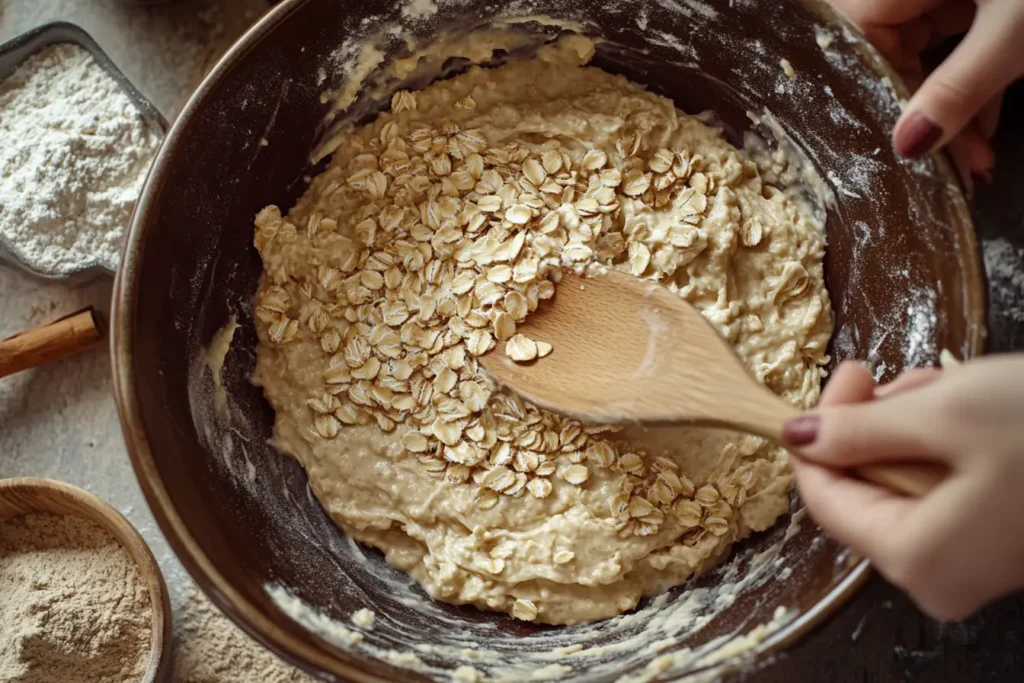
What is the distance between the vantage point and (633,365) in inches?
46.7

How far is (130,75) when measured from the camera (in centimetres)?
175

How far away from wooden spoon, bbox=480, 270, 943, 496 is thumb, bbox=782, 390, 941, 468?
63 millimetres

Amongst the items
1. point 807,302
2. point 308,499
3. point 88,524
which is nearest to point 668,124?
point 807,302

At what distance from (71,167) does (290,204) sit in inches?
18.5

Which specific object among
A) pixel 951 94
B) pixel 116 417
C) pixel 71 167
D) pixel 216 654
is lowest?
pixel 216 654

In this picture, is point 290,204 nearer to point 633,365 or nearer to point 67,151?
point 67,151

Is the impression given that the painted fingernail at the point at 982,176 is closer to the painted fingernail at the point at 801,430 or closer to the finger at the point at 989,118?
the finger at the point at 989,118

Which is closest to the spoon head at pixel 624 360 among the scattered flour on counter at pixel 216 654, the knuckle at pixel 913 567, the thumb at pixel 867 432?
the thumb at pixel 867 432

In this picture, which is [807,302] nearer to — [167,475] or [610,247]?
[610,247]

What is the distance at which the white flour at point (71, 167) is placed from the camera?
5.07 feet

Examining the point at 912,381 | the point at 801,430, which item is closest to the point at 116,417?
the point at 801,430

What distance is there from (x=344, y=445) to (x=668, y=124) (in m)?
0.73

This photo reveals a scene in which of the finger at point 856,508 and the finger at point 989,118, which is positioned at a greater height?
the finger at point 989,118

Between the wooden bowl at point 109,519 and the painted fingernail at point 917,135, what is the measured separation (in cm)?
130
